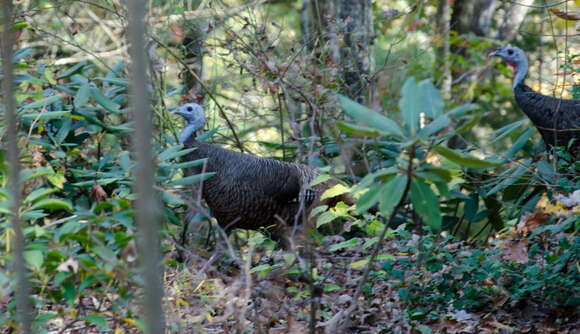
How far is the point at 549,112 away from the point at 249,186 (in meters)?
2.66

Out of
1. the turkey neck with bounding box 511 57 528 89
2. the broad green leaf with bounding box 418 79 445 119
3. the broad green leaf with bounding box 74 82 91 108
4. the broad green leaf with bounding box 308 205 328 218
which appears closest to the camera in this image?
the broad green leaf with bounding box 418 79 445 119

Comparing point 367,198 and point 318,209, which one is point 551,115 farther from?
point 367,198

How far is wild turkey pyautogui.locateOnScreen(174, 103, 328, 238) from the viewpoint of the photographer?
4.70 meters

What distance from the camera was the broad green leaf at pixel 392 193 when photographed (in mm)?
2196

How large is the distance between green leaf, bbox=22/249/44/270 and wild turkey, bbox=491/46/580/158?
385cm

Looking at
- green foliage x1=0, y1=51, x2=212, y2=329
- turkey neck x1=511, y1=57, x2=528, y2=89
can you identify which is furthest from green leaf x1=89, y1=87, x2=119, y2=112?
turkey neck x1=511, y1=57, x2=528, y2=89

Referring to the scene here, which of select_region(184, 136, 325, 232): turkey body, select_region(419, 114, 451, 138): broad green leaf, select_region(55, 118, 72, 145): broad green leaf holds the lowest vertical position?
select_region(184, 136, 325, 232): turkey body

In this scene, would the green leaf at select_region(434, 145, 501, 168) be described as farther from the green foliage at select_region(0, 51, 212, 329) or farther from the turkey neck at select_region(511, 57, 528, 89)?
the turkey neck at select_region(511, 57, 528, 89)

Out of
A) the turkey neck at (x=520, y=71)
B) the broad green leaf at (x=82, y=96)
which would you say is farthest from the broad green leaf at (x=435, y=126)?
the turkey neck at (x=520, y=71)

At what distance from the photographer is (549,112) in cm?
506

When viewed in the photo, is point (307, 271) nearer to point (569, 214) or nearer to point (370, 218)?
point (370, 218)

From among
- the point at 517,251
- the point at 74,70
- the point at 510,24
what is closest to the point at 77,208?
the point at 74,70

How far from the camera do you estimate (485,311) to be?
10.8 feet

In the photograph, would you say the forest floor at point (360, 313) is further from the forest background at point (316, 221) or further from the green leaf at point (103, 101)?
the green leaf at point (103, 101)
